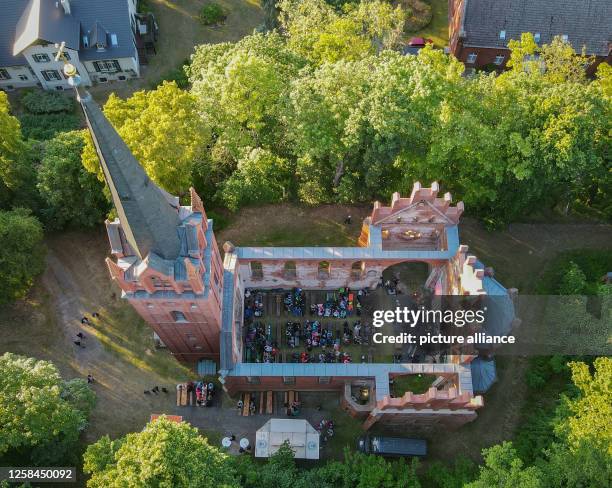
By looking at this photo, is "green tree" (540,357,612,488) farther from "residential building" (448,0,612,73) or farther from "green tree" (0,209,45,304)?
"green tree" (0,209,45,304)

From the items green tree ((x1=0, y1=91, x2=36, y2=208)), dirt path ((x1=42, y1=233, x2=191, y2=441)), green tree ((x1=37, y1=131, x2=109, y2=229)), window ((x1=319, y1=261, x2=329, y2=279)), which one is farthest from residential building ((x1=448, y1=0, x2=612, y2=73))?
green tree ((x1=0, y1=91, x2=36, y2=208))

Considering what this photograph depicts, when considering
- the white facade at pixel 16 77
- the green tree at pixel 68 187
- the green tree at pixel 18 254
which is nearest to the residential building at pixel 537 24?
the green tree at pixel 68 187

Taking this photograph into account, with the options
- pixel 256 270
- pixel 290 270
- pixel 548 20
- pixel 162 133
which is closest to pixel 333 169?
pixel 290 270

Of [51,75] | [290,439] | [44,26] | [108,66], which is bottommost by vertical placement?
[290,439]

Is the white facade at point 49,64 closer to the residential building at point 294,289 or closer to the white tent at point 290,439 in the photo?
the residential building at point 294,289

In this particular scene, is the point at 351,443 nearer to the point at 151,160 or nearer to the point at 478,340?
the point at 478,340

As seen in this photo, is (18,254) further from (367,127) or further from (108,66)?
(108,66)

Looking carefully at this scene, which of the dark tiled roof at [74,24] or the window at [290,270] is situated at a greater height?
the dark tiled roof at [74,24]
